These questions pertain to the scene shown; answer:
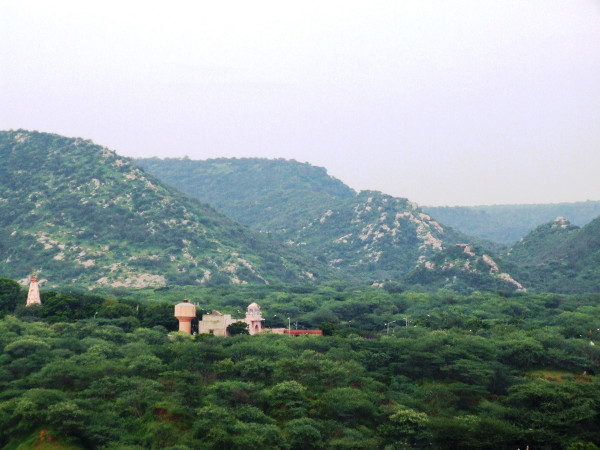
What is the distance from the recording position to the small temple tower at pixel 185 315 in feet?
311

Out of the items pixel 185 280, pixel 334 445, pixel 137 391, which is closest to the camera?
pixel 334 445

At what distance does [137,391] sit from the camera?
240 ft

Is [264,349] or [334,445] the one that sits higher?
[264,349]

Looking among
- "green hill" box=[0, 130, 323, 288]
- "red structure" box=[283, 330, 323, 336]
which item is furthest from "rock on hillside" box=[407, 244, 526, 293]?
"red structure" box=[283, 330, 323, 336]

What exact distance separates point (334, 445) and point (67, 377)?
23.5 meters

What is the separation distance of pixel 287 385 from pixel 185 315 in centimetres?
2294

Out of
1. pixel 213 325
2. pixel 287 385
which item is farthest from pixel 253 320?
pixel 287 385

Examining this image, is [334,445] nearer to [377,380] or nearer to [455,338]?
[377,380]

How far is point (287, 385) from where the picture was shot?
244 ft

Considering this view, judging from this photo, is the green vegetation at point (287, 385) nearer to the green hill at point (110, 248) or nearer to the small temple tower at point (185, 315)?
the small temple tower at point (185, 315)

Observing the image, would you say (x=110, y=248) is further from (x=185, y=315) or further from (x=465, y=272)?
(x=185, y=315)

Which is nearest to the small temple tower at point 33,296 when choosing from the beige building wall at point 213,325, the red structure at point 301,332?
the beige building wall at point 213,325

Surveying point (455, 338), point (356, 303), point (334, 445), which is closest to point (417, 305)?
point (356, 303)

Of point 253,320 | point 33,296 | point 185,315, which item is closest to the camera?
point 185,315
